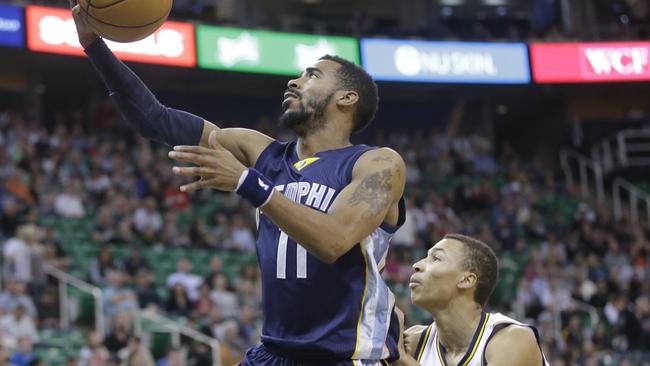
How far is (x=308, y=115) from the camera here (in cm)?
397

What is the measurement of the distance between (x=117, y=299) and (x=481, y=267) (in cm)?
724

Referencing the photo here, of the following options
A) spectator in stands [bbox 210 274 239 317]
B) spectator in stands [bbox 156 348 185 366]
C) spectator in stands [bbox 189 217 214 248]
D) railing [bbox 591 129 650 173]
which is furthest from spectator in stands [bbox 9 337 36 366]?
railing [bbox 591 129 650 173]

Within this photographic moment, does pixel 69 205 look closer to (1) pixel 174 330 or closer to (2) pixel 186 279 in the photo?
(2) pixel 186 279

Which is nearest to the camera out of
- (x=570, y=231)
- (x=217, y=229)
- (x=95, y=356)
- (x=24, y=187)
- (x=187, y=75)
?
(x=95, y=356)

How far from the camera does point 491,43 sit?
2212cm

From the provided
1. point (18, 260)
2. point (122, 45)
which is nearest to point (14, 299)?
point (18, 260)

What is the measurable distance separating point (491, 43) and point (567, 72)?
73.2 inches

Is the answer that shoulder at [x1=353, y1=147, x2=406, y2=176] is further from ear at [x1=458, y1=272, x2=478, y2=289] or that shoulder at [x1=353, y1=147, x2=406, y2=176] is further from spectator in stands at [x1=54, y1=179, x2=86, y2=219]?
spectator in stands at [x1=54, y1=179, x2=86, y2=219]

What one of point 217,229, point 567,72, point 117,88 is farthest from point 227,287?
point 567,72

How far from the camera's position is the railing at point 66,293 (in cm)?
1137

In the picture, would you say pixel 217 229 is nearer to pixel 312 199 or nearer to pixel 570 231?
pixel 570 231

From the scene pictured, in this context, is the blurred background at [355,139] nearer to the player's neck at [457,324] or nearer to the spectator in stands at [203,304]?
the spectator in stands at [203,304]

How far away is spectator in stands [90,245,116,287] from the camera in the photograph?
40.2 ft

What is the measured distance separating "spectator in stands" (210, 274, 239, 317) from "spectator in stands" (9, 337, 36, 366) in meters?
2.92
